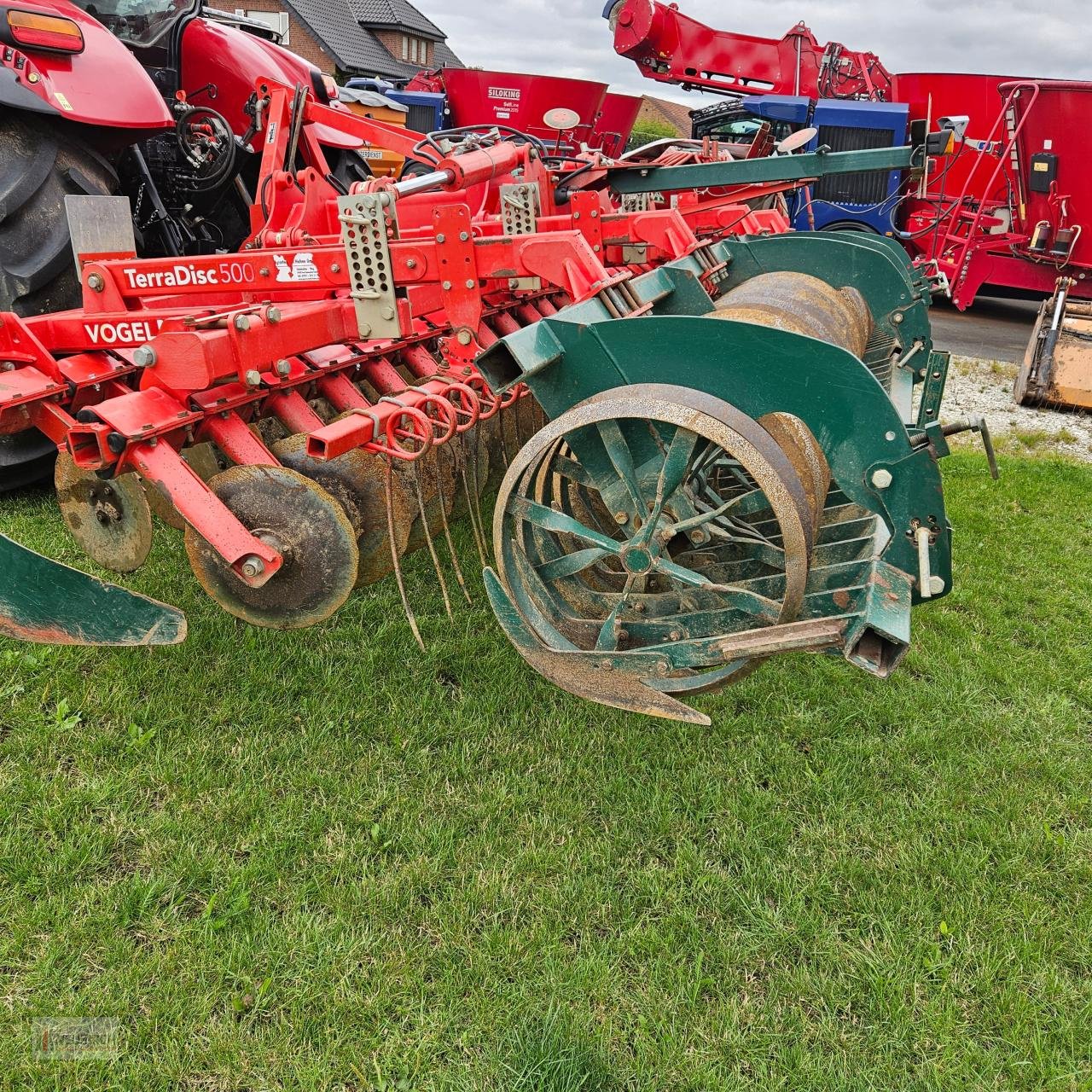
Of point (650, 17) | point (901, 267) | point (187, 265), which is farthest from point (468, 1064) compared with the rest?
point (650, 17)

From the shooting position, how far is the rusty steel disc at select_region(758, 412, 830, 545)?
2.29 meters

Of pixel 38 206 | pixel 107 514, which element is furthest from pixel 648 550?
pixel 38 206

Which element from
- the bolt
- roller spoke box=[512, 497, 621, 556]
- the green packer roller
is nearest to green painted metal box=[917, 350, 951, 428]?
the green packer roller

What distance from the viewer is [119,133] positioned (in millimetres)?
3209

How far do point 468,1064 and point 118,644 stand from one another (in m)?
1.47

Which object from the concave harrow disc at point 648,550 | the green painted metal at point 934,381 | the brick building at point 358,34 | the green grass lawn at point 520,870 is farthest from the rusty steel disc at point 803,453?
the brick building at point 358,34

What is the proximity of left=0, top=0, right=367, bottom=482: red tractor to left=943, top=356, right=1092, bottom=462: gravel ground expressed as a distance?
447 cm

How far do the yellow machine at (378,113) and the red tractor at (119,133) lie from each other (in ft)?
1.37

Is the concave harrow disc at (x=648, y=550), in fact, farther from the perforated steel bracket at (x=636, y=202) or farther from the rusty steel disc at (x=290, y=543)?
the perforated steel bracket at (x=636, y=202)

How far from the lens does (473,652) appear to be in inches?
Answer: 118

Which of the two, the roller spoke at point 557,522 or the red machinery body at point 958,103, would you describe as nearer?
the roller spoke at point 557,522

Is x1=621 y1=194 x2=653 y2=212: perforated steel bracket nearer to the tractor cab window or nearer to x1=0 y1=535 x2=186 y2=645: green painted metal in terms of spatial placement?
the tractor cab window

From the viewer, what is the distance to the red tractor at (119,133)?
296 cm

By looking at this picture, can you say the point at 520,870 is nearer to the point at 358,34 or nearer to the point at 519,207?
the point at 519,207
